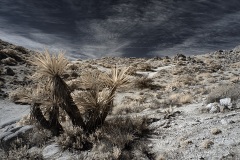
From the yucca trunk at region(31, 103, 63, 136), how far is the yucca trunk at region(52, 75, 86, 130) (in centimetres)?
54

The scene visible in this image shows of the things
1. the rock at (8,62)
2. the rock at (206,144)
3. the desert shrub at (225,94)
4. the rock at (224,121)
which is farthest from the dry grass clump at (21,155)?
the rock at (8,62)

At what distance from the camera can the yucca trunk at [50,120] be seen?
8.19 m

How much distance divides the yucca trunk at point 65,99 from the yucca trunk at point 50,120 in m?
0.54

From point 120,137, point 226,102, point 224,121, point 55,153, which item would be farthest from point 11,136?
point 226,102

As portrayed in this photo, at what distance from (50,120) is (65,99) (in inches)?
40.9

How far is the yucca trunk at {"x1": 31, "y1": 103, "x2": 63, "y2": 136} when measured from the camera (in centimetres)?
819

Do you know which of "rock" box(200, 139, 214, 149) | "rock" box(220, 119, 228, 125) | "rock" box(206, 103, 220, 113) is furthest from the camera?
"rock" box(206, 103, 220, 113)

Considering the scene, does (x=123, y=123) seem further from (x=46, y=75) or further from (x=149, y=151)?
(x=46, y=75)

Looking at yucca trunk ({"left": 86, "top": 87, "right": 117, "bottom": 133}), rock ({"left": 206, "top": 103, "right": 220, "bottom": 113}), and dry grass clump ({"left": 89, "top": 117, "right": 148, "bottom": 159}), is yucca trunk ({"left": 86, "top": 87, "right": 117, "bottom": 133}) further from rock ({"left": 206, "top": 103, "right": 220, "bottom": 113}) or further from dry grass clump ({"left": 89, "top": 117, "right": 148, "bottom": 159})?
rock ({"left": 206, "top": 103, "right": 220, "bottom": 113})

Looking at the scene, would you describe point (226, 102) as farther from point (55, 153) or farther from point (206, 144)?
point (55, 153)

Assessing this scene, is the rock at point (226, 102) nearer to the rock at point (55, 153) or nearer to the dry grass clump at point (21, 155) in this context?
the rock at point (55, 153)

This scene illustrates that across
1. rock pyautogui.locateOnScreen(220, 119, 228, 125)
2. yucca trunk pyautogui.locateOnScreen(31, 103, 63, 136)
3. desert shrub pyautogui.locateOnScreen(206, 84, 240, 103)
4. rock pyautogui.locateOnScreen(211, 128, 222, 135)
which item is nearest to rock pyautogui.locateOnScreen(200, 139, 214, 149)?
rock pyautogui.locateOnScreen(211, 128, 222, 135)

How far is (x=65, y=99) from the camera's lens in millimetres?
7574

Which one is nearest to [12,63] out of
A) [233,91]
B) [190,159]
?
[233,91]
